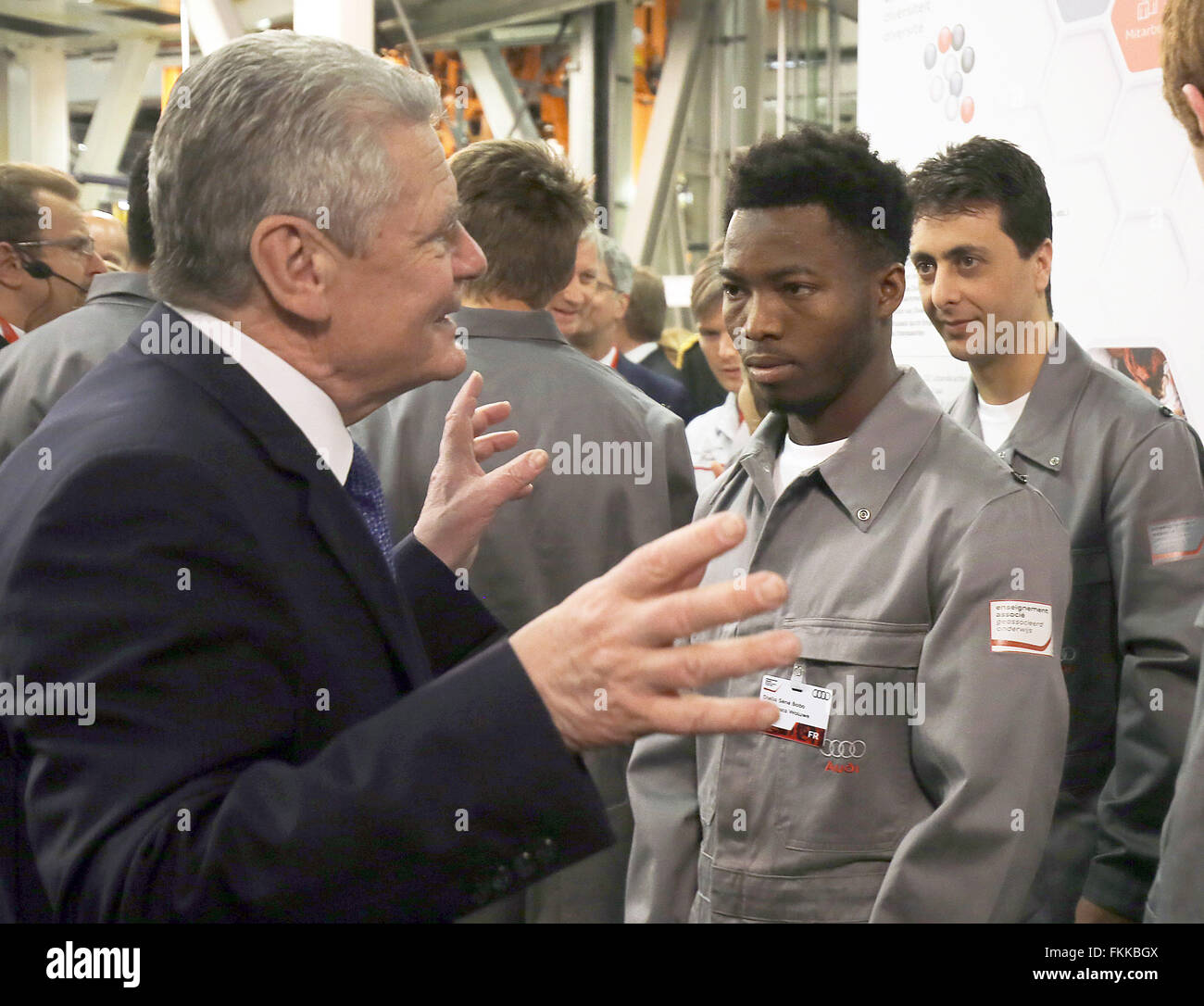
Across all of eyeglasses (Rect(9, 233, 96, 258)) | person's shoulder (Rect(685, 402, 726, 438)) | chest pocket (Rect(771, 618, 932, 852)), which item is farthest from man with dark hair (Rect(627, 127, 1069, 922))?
eyeglasses (Rect(9, 233, 96, 258))

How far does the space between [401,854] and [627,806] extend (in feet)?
4.86

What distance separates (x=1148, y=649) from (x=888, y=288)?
80cm

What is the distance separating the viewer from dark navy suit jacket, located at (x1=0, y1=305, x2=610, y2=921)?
884 mm

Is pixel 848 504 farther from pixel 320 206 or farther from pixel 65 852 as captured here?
pixel 65 852

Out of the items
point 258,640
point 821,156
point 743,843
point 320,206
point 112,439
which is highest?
point 821,156

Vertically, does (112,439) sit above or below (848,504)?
above

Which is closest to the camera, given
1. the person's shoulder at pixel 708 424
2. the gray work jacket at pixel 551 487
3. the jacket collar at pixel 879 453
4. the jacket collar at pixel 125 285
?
the jacket collar at pixel 879 453

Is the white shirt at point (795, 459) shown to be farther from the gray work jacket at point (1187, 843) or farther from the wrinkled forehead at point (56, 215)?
the wrinkled forehead at point (56, 215)

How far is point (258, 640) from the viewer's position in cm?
97

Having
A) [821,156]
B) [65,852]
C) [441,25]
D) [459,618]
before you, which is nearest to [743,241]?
[821,156]

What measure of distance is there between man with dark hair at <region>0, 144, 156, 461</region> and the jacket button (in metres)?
2.22

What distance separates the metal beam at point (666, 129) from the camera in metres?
9.31

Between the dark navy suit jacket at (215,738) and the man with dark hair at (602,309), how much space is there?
8.20 ft

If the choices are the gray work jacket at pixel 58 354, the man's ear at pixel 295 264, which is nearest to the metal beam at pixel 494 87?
the gray work jacket at pixel 58 354
